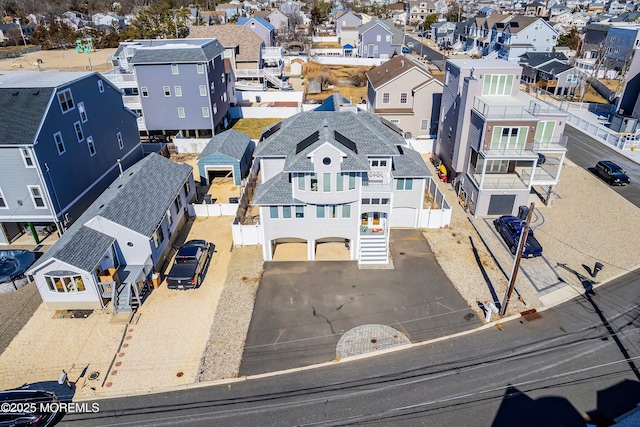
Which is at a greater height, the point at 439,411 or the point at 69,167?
the point at 69,167

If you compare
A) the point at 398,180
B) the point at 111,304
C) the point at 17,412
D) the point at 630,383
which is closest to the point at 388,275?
the point at 398,180

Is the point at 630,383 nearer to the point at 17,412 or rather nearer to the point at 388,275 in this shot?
the point at 388,275

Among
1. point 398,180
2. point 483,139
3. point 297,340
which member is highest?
point 483,139

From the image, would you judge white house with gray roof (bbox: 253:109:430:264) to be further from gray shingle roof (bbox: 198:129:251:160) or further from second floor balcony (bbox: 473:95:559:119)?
gray shingle roof (bbox: 198:129:251:160)

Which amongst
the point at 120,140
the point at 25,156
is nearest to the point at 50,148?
the point at 25,156

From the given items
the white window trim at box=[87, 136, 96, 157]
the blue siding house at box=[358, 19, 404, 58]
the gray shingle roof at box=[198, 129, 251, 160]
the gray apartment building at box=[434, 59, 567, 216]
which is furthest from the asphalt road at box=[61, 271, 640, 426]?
the blue siding house at box=[358, 19, 404, 58]

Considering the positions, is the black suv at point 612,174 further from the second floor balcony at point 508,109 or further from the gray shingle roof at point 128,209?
the gray shingle roof at point 128,209
